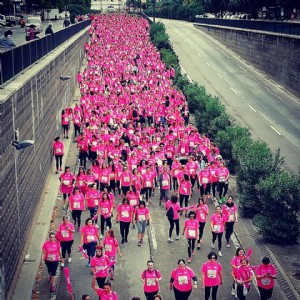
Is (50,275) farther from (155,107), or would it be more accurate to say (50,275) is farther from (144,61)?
(144,61)

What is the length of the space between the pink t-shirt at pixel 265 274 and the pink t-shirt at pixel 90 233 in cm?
388

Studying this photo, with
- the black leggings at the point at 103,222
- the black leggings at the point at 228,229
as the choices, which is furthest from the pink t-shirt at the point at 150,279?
the black leggings at the point at 103,222

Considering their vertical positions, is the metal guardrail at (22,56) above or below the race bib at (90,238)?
above

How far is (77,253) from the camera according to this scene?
15.2 metres

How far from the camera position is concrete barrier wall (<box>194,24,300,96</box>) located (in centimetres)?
4047

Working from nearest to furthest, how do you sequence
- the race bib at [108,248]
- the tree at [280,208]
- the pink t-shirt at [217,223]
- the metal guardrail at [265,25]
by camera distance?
the race bib at [108,248], the pink t-shirt at [217,223], the tree at [280,208], the metal guardrail at [265,25]

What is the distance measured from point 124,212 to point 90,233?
1728 mm

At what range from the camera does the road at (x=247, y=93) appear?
30062mm

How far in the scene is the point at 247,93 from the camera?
140 ft

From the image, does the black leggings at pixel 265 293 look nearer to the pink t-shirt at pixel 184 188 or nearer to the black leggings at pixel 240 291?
the black leggings at pixel 240 291

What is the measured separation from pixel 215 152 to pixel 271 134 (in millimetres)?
11145

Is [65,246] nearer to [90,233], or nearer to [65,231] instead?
[65,231]

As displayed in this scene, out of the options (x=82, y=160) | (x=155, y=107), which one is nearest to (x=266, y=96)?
(x=155, y=107)

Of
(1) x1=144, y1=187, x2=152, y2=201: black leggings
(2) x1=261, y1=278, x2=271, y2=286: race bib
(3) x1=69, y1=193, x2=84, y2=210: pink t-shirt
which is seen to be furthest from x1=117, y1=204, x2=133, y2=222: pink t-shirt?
(2) x1=261, y1=278, x2=271, y2=286: race bib
